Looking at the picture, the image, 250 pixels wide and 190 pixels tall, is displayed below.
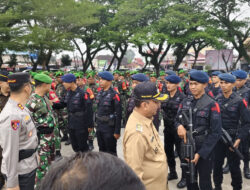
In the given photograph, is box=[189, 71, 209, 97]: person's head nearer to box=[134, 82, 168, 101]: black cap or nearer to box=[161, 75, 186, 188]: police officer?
box=[134, 82, 168, 101]: black cap

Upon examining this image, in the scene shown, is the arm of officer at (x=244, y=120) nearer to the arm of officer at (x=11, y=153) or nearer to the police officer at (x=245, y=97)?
the police officer at (x=245, y=97)

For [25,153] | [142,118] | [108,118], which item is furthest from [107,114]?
[142,118]

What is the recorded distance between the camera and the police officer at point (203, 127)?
282 centimetres

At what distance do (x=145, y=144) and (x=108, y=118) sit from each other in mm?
2474

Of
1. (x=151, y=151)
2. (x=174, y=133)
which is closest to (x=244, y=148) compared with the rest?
(x=174, y=133)

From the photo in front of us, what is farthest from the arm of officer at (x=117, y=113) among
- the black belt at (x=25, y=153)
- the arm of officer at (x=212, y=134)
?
the black belt at (x=25, y=153)

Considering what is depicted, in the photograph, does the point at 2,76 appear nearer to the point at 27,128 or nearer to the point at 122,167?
the point at 27,128

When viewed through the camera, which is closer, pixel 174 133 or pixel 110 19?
pixel 174 133

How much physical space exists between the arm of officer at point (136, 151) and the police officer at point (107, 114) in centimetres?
236

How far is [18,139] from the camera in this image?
2.14m

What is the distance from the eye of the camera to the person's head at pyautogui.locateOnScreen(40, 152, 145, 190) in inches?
24.7

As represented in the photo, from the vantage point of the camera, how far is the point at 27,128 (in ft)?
7.55

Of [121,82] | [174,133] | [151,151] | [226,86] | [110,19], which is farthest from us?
[110,19]

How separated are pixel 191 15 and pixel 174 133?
16.5 m
